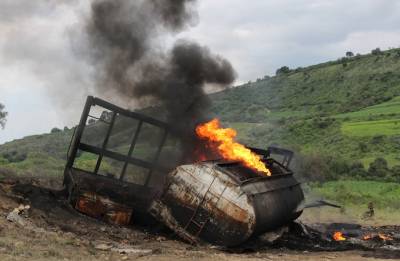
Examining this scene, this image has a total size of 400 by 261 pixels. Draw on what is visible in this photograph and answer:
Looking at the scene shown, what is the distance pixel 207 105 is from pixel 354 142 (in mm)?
31798

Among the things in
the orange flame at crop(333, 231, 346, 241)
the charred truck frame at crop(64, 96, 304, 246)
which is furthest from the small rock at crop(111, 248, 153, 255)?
the orange flame at crop(333, 231, 346, 241)

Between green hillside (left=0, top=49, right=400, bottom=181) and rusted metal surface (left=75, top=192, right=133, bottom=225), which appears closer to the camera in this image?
rusted metal surface (left=75, top=192, right=133, bottom=225)

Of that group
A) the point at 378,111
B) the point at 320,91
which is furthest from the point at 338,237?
the point at 320,91

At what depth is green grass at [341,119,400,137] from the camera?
168 feet

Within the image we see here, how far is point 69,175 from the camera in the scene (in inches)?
693

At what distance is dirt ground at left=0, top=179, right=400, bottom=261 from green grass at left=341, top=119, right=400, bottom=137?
3918 cm

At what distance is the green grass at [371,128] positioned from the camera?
51.2 meters

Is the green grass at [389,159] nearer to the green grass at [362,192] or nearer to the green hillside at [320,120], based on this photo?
the green hillside at [320,120]

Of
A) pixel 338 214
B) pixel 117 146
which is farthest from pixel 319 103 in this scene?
pixel 338 214

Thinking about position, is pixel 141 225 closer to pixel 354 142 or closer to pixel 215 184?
pixel 215 184

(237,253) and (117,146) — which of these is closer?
(237,253)

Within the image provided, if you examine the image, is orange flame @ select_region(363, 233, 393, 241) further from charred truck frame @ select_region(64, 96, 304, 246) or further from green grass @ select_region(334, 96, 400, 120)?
green grass @ select_region(334, 96, 400, 120)

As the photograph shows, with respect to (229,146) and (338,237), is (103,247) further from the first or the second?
(338,237)

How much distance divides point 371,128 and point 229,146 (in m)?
40.8
